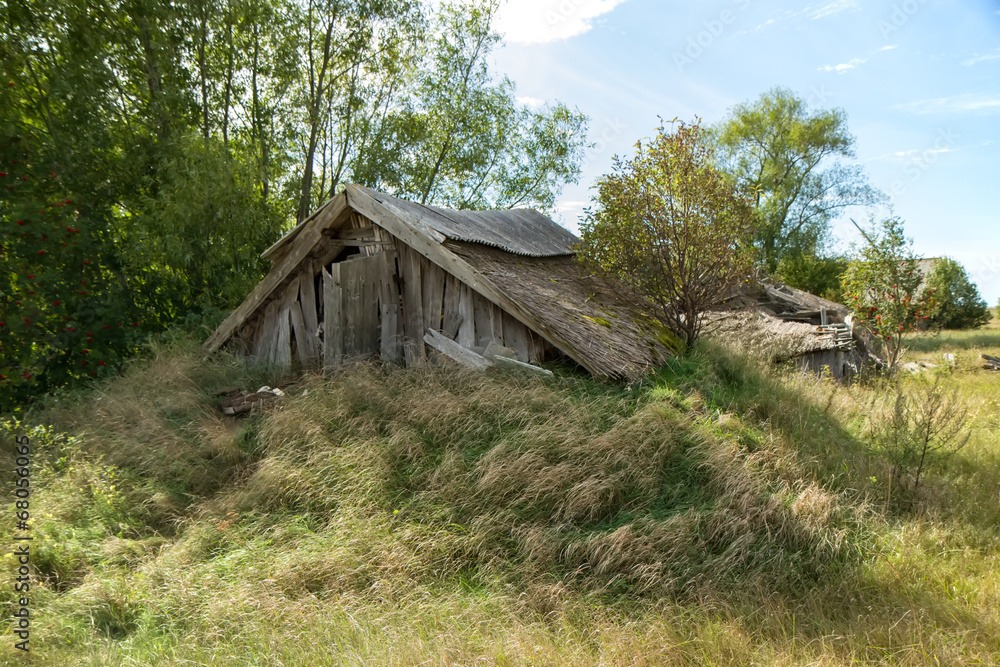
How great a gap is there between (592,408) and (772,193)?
29576 mm

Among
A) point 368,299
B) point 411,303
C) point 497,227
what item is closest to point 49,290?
Answer: point 368,299

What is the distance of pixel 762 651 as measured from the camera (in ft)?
10.2

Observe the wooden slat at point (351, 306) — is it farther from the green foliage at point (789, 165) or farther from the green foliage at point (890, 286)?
the green foliage at point (789, 165)

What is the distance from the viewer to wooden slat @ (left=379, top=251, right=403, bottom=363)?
8273mm

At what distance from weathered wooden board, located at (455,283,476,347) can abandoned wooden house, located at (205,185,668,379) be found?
0.05 ft

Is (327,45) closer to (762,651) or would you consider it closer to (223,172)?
(223,172)

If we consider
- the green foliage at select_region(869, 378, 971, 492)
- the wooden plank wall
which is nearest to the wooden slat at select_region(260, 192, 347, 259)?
the wooden plank wall

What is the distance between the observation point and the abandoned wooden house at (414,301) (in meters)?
7.18

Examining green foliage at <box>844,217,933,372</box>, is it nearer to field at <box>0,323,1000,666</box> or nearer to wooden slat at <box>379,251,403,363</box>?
field at <box>0,323,1000,666</box>

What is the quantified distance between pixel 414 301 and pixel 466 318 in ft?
3.25

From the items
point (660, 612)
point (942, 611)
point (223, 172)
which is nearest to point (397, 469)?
point (660, 612)

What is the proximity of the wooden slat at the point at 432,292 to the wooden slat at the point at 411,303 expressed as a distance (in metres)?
0.07

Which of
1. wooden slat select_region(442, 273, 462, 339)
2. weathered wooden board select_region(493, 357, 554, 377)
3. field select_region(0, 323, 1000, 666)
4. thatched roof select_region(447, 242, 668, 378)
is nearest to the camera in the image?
field select_region(0, 323, 1000, 666)

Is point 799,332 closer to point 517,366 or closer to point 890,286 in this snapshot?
point 890,286
